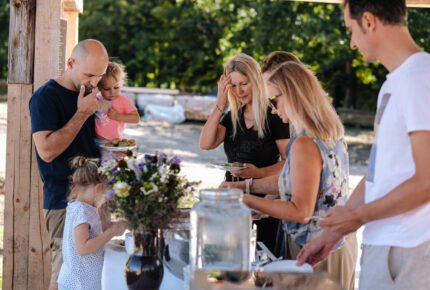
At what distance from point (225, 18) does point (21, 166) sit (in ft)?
47.7

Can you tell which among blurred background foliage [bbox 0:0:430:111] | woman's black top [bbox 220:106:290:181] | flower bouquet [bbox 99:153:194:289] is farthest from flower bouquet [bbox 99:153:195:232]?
blurred background foliage [bbox 0:0:430:111]

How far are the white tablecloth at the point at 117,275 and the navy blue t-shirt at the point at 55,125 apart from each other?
73 cm

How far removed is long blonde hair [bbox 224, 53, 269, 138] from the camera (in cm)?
355

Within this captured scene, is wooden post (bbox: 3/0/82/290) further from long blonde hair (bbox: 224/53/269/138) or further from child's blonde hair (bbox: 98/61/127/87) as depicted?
long blonde hair (bbox: 224/53/269/138)

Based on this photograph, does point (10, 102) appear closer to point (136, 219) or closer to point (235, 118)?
point (235, 118)

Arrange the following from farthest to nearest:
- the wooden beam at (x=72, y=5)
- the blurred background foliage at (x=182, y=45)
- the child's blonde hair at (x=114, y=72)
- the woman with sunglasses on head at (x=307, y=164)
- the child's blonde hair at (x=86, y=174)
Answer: the blurred background foliage at (x=182, y=45), the wooden beam at (x=72, y=5), the child's blonde hair at (x=114, y=72), the child's blonde hair at (x=86, y=174), the woman with sunglasses on head at (x=307, y=164)

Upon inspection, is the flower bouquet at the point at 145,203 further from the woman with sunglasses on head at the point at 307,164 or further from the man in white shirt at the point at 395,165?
the man in white shirt at the point at 395,165

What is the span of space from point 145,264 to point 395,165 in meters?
0.91

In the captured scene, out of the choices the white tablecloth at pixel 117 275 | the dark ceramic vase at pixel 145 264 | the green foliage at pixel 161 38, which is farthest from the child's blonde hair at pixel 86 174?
the green foliage at pixel 161 38

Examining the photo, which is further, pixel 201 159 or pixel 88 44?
pixel 201 159

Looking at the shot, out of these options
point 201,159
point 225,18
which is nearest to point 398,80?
point 201,159

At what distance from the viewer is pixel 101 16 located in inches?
773

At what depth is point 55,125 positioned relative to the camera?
307cm

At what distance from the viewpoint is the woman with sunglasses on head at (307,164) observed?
221 centimetres
